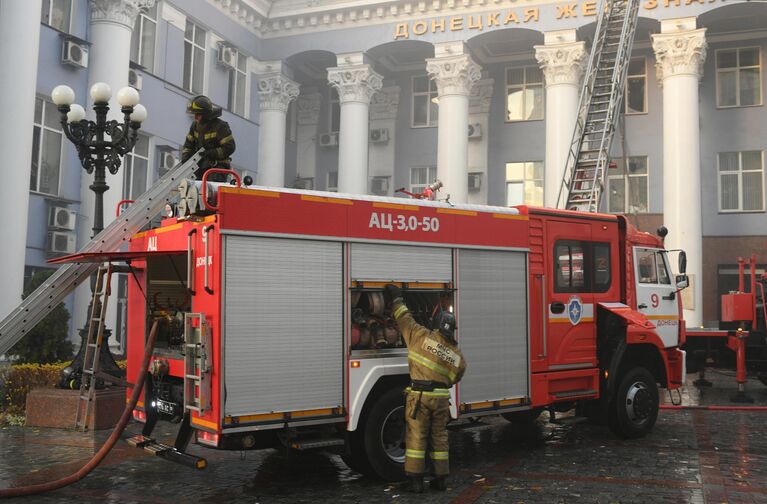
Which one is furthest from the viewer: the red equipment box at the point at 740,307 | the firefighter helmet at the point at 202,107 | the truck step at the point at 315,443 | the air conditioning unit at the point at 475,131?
the air conditioning unit at the point at 475,131

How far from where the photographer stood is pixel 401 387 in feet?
26.6

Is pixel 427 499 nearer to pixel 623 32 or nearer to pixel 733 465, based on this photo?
pixel 733 465

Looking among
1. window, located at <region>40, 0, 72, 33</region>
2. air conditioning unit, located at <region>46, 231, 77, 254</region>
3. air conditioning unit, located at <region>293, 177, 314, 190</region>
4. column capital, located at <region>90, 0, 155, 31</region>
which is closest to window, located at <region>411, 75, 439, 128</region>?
air conditioning unit, located at <region>293, 177, 314, 190</region>

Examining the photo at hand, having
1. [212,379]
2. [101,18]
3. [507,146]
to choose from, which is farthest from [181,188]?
[507,146]

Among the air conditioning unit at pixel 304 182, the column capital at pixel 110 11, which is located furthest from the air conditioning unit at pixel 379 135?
the column capital at pixel 110 11

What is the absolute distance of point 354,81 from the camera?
27281mm

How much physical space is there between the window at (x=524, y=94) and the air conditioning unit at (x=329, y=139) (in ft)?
23.0

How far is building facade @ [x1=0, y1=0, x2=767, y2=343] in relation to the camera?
64.2ft

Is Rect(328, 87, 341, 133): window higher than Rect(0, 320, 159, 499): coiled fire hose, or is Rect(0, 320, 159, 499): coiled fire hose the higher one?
Rect(328, 87, 341, 133): window

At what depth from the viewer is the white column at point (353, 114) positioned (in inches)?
1066

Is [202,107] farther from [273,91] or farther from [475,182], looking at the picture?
[475,182]

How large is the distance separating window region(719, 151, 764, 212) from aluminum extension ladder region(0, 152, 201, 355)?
22600 mm

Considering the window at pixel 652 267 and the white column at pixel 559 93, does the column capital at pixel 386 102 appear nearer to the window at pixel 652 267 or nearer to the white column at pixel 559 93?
the white column at pixel 559 93

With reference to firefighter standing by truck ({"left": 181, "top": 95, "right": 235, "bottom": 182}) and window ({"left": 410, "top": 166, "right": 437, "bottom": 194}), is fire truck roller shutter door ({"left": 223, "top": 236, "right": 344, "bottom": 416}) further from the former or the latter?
window ({"left": 410, "top": 166, "right": 437, "bottom": 194})
